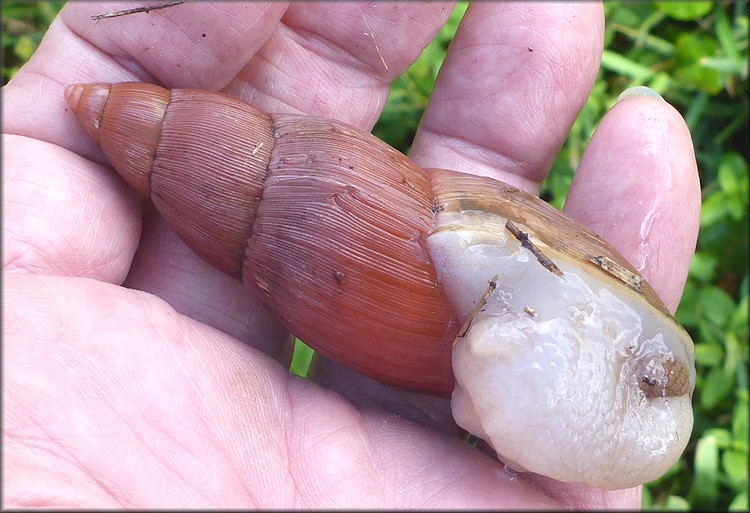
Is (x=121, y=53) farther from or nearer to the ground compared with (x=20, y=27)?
farther from the ground

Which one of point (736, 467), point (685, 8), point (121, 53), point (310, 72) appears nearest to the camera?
point (121, 53)

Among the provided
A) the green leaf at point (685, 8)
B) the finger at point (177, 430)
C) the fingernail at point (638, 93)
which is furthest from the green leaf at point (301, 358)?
the green leaf at point (685, 8)

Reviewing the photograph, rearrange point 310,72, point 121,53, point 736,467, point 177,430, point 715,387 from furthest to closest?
1. point 715,387
2. point 736,467
3. point 310,72
4. point 121,53
5. point 177,430

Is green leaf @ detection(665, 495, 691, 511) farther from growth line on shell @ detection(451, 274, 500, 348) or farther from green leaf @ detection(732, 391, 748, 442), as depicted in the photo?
growth line on shell @ detection(451, 274, 500, 348)

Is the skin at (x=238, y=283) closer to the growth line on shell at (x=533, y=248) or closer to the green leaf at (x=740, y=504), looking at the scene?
the growth line on shell at (x=533, y=248)

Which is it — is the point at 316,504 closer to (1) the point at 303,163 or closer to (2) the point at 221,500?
(2) the point at 221,500

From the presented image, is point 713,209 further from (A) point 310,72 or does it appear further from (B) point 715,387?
(A) point 310,72

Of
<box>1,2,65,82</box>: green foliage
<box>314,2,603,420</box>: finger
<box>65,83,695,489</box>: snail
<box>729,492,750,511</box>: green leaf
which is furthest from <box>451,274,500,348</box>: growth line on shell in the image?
<box>1,2,65,82</box>: green foliage

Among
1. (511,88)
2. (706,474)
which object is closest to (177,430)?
(511,88)
